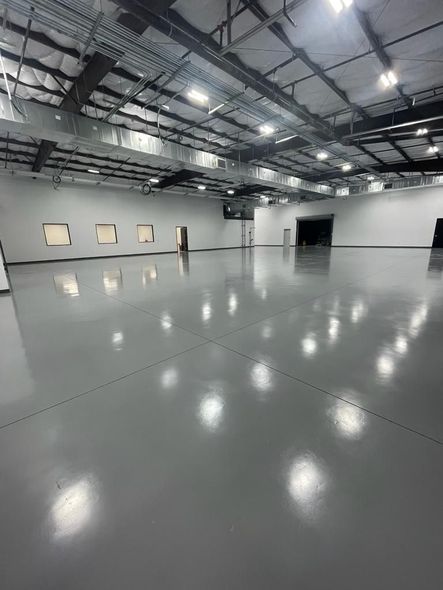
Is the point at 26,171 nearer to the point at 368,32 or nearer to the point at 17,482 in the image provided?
the point at 368,32

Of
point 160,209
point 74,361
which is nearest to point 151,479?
point 74,361

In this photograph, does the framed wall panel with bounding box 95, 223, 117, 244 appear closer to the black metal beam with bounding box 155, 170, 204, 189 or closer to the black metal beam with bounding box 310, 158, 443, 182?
the black metal beam with bounding box 155, 170, 204, 189

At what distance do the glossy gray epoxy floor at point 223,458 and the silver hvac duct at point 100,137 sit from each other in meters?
4.01

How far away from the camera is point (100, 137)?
16.8 ft

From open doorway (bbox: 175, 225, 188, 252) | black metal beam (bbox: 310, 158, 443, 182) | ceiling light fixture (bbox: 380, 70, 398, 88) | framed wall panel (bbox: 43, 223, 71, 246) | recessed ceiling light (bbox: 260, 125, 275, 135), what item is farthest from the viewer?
open doorway (bbox: 175, 225, 188, 252)

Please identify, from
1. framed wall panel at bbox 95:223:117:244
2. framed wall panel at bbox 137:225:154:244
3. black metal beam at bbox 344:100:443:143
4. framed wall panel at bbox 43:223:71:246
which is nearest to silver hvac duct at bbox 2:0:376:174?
black metal beam at bbox 344:100:443:143

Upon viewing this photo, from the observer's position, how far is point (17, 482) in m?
1.13

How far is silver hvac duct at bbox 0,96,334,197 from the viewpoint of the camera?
436 cm

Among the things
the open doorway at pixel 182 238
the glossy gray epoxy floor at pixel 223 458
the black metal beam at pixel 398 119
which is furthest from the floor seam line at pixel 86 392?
the open doorway at pixel 182 238

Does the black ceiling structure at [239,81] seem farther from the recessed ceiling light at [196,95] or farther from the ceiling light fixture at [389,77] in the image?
the recessed ceiling light at [196,95]

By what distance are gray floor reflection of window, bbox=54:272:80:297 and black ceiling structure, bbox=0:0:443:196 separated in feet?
10.4

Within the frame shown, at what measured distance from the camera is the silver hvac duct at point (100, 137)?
4355 mm

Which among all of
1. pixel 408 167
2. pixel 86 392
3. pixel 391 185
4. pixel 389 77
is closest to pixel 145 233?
pixel 389 77

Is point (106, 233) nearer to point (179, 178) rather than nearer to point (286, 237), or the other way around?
point (179, 178)
